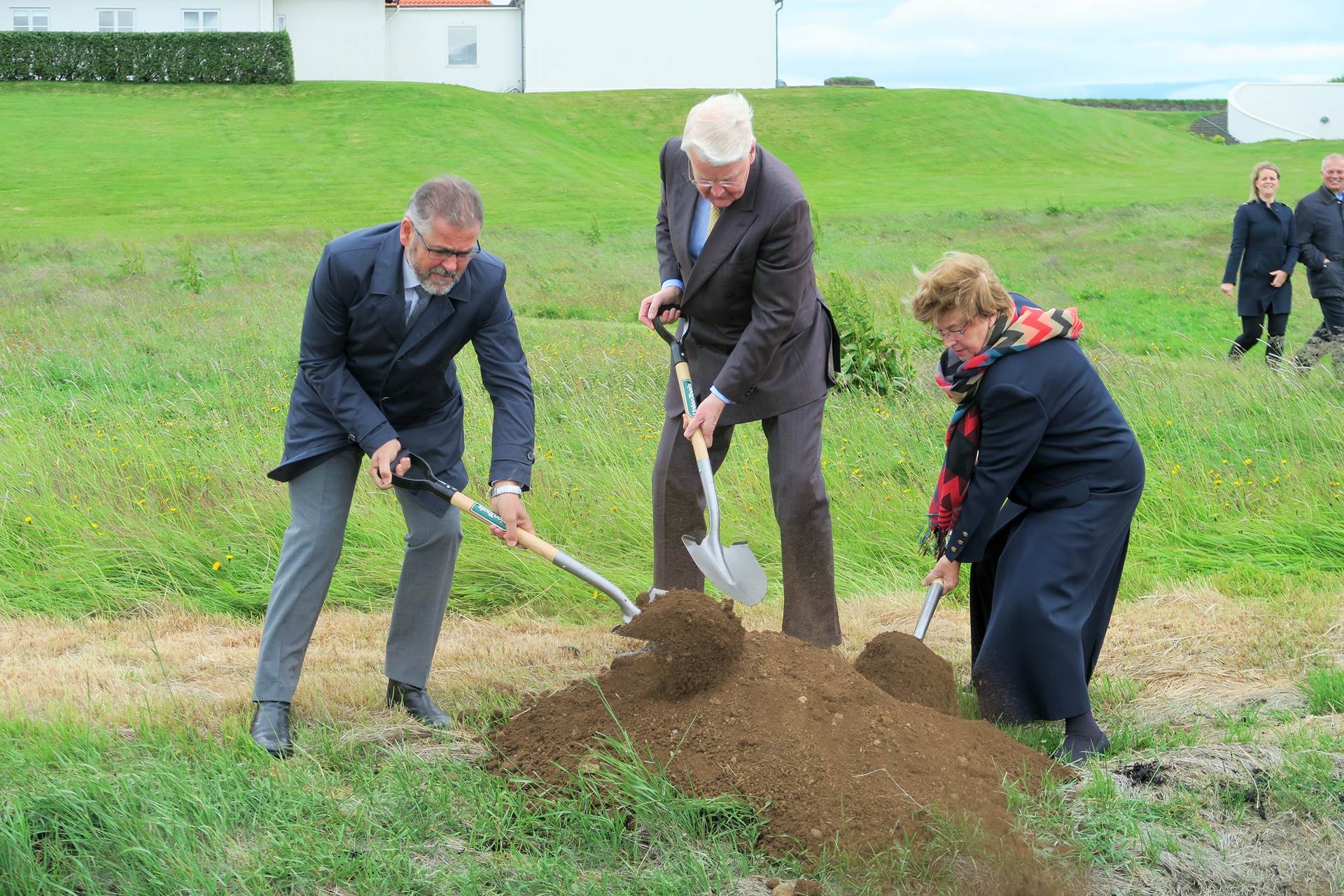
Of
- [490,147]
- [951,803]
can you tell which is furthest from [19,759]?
[490,147]

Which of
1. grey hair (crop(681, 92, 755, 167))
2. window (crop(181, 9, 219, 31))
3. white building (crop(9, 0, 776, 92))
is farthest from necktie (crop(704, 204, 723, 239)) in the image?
window (crop(181, 9, 219, 31))

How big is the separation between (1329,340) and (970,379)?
7.19 metres

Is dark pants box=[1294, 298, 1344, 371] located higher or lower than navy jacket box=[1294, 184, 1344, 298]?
lower

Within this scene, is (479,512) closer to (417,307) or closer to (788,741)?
(417,307)

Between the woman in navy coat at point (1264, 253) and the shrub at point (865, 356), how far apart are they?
3695mm

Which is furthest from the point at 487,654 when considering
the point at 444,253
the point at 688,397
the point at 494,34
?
the point at 494,34

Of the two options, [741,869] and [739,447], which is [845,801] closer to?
[741,869]

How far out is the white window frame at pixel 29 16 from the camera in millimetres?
43250

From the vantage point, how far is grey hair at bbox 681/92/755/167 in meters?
3.86

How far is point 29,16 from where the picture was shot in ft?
142

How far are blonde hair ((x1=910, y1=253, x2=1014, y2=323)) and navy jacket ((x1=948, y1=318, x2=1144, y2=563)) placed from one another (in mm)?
197

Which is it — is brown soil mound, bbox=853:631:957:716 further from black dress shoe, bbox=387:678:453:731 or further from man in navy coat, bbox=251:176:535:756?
black dress shoe, bbox=387:678:453:731

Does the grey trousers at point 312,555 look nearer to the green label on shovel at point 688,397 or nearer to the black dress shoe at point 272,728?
the black dress shoe at point 272,728

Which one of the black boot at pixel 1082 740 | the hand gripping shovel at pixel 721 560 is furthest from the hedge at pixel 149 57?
the black boot at pixel 1082 740
